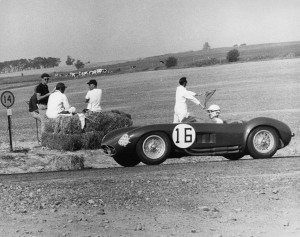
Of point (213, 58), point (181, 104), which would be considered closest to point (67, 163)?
point (181, 104)

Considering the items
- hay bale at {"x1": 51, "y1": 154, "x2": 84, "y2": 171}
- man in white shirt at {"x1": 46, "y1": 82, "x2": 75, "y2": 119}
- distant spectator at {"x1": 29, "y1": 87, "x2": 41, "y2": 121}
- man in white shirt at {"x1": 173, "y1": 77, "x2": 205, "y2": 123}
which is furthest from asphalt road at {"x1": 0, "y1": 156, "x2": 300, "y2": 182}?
distant spectator at {"x1": 29, "y1": 87, "x2": 41, "y2": 121}

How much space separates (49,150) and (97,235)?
9.04 meters

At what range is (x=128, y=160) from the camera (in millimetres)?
12078

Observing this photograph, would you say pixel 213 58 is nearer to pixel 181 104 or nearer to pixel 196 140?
pixel 181 104

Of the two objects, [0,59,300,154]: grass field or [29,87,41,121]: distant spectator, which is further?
[0,59,300,154]: grass field

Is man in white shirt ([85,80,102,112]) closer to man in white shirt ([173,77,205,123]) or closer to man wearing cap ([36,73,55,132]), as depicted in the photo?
man wearing cap ([36,73,55,132])

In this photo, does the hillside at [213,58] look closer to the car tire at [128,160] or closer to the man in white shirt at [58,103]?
the man in white shirt at [58,103]

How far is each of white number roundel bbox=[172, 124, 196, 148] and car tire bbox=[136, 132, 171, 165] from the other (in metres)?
0.16

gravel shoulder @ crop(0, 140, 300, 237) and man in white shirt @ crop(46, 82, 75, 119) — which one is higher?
man in white shirt @ crop(46, 82, 75, 119)

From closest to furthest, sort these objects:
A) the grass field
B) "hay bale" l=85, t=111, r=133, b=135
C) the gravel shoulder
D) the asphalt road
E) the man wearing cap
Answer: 1. the gravel shoulder
2. the asphalt road
3. "hay bale" l=85, t=111, r=133, b=135
4. the man wearing cap
5. the grass field

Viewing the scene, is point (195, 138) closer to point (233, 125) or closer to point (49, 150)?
point (233, 125)

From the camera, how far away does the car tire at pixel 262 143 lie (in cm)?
1161

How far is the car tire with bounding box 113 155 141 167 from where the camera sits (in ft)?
39.3

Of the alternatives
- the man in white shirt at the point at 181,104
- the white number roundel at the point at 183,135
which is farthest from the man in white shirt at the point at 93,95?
the white number roundel at the point at 183,135
